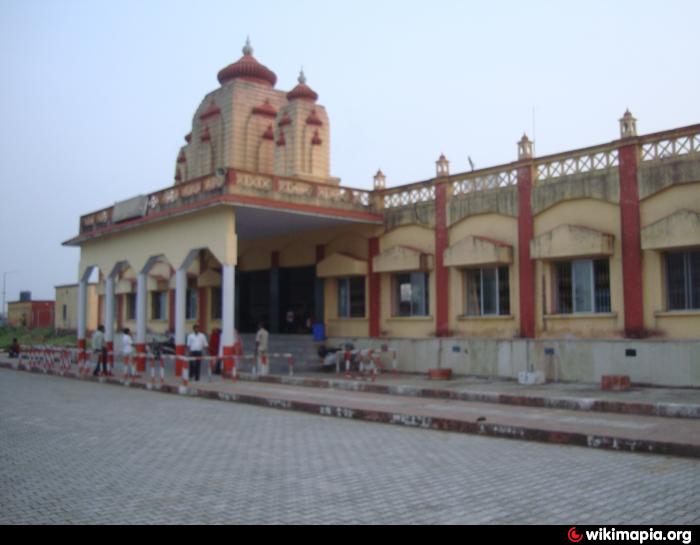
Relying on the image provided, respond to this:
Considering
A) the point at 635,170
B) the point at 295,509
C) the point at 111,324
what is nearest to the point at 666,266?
the point at 635,170

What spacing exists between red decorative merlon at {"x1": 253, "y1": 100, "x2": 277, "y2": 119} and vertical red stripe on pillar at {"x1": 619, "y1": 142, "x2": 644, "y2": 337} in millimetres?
16499

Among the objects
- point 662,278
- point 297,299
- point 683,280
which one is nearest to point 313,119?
point 297,299

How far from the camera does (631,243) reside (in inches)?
651

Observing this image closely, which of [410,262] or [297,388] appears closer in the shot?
[297,388]

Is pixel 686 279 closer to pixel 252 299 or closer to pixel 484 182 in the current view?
pixel 484 182

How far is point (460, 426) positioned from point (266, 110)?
21.1m

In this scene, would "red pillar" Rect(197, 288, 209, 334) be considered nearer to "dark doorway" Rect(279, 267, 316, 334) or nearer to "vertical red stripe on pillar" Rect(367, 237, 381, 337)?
"dark doorway" Rect(279, 267, 316, 334)

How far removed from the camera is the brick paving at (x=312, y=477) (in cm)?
591

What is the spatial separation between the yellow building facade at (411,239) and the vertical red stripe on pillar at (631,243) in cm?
3

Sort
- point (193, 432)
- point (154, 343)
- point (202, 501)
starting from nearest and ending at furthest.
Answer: point (202, 501)
point (193, 432)
point (154, 343)

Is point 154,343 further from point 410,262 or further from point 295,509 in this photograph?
point 295,509

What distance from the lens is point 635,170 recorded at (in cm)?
1648

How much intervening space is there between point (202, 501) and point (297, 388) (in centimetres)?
1134
